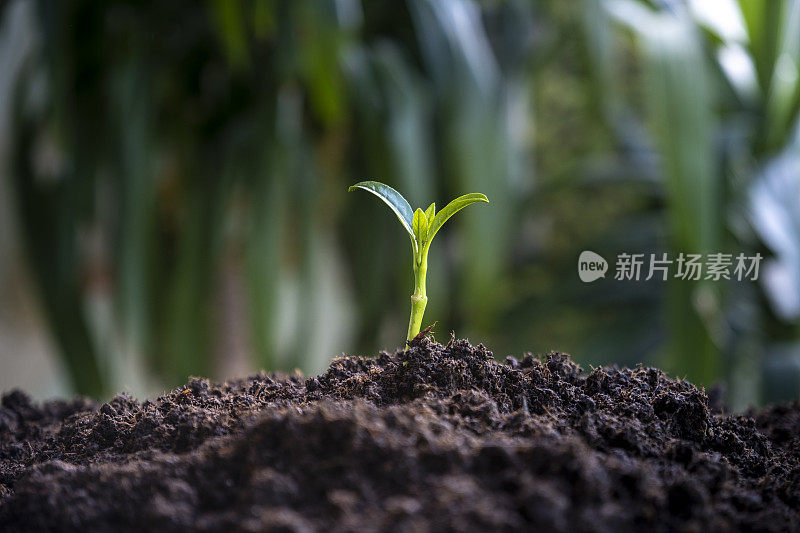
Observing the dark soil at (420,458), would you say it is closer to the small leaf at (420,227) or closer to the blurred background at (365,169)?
the small leaf at (420,227)

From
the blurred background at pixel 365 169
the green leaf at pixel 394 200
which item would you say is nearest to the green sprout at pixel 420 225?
the green leaf at pixel 394 200

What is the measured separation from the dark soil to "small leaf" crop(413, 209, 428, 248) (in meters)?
0.06

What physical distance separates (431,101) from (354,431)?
1.10m

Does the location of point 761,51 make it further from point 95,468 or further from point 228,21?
point 95,468

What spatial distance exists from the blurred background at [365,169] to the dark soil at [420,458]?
0.61 metres

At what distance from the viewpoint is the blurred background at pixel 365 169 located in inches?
43.0

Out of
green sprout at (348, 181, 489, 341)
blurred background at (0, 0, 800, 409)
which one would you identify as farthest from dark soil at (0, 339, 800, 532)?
blurred background at (0, 0, 800, 409)

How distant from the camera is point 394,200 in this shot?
385 millimetres

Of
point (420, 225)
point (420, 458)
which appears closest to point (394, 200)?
point (420, 225)

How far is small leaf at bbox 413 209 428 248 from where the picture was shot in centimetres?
39

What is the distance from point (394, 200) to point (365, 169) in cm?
99

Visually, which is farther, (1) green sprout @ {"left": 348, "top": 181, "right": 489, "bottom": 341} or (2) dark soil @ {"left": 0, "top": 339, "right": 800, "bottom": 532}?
(1) green sprout @ {"left": 348, "top": 181, "right": 489, "bottom": 341}

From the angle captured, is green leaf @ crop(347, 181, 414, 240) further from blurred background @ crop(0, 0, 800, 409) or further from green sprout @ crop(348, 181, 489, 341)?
blurred background @ crop(0, 0, 800, 409)

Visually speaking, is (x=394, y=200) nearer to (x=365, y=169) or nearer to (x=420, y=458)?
(x=420, y=458)
